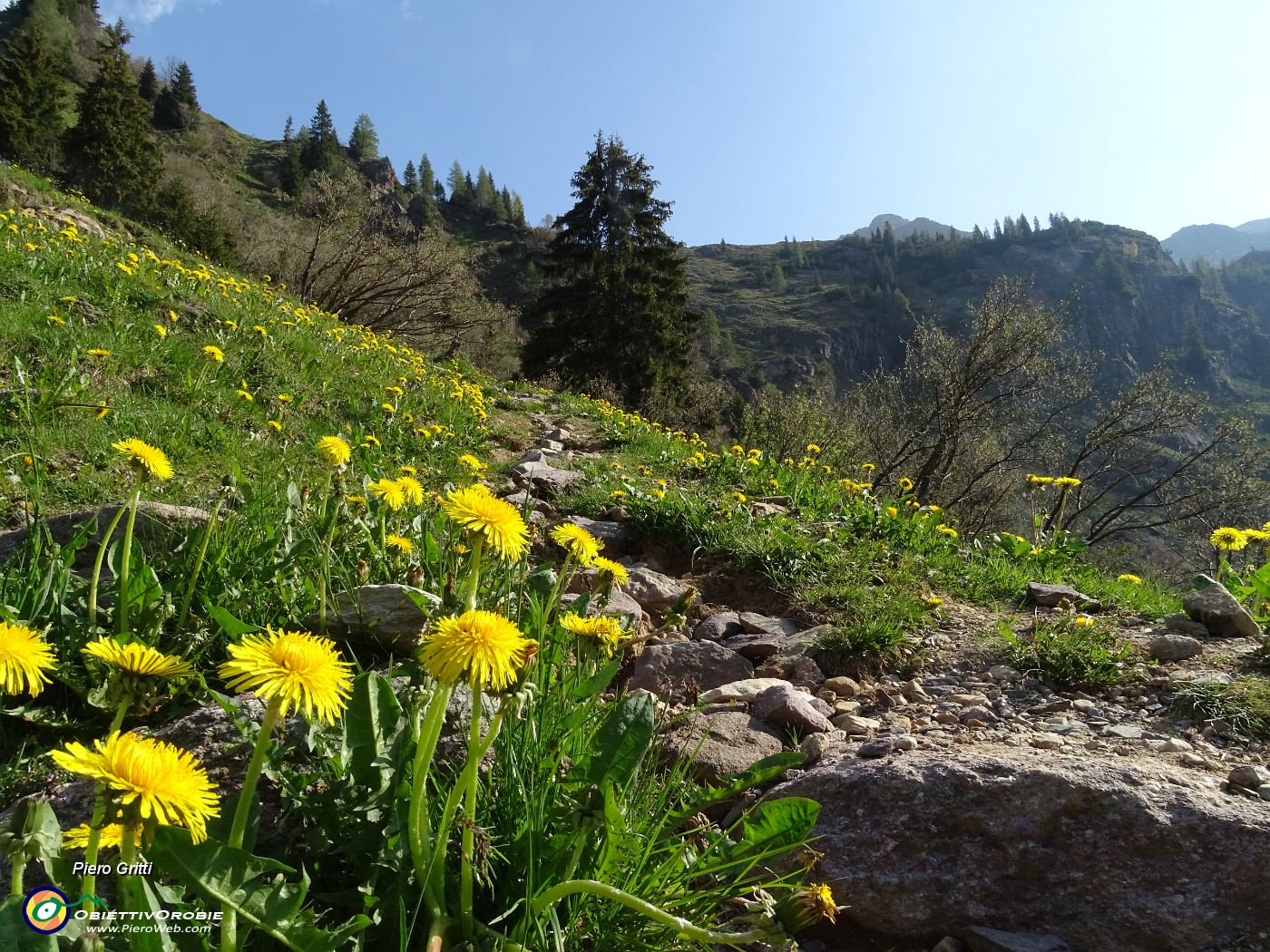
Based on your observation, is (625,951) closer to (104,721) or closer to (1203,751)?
(104,721)

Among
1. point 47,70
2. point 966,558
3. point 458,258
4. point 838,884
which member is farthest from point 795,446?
point 47,70

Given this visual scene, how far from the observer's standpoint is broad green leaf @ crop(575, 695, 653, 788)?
1313 millimetres

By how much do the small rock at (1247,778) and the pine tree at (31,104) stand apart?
37.1m

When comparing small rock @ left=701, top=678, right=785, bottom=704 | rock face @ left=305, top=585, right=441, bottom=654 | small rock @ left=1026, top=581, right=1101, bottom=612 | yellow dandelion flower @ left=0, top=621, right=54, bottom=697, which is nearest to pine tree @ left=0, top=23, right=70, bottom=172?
rock face @ left=305, top=585, right=441, bottom=654

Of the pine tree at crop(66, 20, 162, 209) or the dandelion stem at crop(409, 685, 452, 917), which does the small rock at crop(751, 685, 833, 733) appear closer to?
the dandelion stem at crop(409, 685, 452, 917)

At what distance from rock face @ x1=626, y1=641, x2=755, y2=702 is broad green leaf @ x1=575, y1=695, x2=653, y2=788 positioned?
1025 mm

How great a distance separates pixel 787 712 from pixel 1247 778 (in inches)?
46.3

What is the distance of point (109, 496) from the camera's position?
9.48ft

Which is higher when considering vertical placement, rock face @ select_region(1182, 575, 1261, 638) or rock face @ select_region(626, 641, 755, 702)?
rock face @ select_region(626, 641, 755, 702)

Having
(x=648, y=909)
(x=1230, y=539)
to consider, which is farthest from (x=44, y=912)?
(x=1230, y=539)

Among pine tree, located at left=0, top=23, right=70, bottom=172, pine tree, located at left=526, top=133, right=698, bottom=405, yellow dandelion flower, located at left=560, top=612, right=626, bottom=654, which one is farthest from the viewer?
pine tree, located at left=0, top=23, right=70, bottom=172

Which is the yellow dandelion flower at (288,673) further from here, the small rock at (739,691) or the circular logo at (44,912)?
the small rock at (739,691)

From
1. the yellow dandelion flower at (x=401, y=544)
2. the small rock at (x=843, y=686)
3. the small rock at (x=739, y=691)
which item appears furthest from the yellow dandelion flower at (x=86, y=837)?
the small rock at (x=843, y=686)

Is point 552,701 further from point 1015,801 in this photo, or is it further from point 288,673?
point 1015,801
